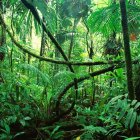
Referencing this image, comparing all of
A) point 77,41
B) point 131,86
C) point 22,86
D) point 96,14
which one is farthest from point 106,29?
point 77,41

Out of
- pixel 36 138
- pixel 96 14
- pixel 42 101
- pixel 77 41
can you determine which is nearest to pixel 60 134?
pixel 36 138

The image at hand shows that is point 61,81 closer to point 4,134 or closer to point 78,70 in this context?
point 78,70

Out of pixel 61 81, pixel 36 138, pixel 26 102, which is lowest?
pixel 36 138

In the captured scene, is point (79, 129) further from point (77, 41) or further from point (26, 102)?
point (77, 41)

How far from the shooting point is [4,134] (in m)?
3.42

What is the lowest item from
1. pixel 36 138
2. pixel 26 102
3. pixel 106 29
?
pixel 36 138

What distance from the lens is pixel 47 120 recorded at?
4090mm

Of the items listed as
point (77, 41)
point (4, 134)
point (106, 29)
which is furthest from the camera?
point (77, 41)

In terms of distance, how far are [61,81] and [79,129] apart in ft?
4.36

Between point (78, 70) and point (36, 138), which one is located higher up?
point (78, 70)

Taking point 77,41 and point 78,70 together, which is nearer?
point 78,70

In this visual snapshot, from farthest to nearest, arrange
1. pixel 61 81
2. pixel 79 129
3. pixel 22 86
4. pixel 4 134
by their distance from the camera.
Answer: pixel 61 81 < pixel 22 86 < pixel 79 129 < pixel 4 134

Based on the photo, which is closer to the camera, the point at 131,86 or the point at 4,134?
the point at 131,86

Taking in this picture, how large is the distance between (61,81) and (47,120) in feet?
3.17
